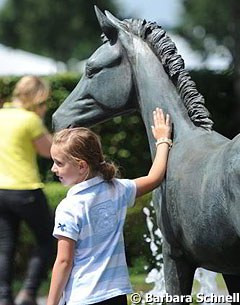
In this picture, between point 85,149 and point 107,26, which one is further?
point 107,26

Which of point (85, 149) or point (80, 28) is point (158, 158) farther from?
point (80, 28)

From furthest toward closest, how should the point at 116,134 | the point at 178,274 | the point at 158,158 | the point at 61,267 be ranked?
the point at 116,134
the point at 178,274
the point at 158,158
the point at 61,267

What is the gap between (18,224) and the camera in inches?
240

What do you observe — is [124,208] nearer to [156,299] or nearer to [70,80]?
[156,299]

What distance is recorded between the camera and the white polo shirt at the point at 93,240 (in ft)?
12.9

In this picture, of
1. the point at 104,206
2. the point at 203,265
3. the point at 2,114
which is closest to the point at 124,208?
the point at 104,206

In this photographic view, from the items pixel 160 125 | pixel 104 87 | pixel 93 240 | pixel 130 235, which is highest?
pixel 104 87

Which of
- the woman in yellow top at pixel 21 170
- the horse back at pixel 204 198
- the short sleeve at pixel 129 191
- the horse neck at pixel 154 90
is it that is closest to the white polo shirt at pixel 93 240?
the short sleeve at pixel 129 191

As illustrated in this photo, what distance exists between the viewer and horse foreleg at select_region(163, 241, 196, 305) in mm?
4844

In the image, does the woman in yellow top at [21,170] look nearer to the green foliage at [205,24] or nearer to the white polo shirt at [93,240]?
the white polo shirt at [93,240]

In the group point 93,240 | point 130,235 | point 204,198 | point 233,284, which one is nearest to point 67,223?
point 93,240

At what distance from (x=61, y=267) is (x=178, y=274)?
1.12 metres

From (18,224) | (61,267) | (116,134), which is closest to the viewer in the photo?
(61,267)

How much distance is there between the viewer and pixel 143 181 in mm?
4395
